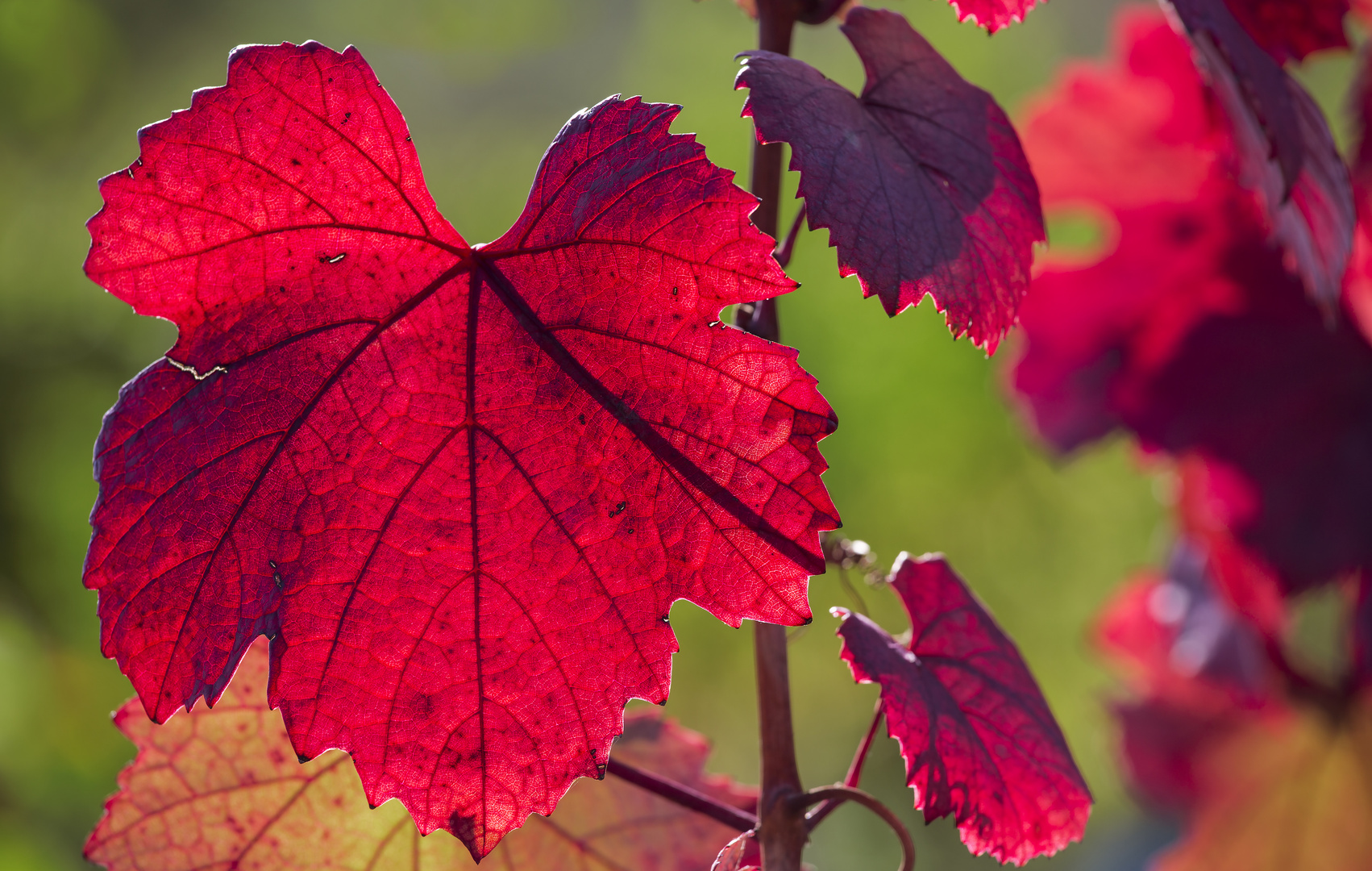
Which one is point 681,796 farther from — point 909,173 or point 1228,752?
point 1228,752

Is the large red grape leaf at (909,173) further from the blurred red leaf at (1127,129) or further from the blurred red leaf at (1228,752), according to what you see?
the blurred red leaf at (1228,752)

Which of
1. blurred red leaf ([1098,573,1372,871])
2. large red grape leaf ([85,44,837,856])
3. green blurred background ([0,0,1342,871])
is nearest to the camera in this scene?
large red grape leaf ([85,44,837,856])

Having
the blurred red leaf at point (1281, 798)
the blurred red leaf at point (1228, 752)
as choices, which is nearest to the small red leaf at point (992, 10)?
the blurred red leaf at point (1228, 752)

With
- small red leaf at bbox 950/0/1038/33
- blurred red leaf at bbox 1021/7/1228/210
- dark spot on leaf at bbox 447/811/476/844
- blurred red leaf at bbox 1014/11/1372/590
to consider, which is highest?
small red leaf at bbox 950/0/1038/33

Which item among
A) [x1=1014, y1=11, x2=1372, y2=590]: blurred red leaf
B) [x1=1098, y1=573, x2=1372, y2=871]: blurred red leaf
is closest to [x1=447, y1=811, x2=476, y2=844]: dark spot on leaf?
[x1=1014, y1=11, x2=1372, y2=590]: blurred red leaf

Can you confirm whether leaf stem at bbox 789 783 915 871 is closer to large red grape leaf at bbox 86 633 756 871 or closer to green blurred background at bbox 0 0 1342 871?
large red grape leaf at bbox 86 633 756 871

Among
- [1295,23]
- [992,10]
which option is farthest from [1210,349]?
[992,10]
